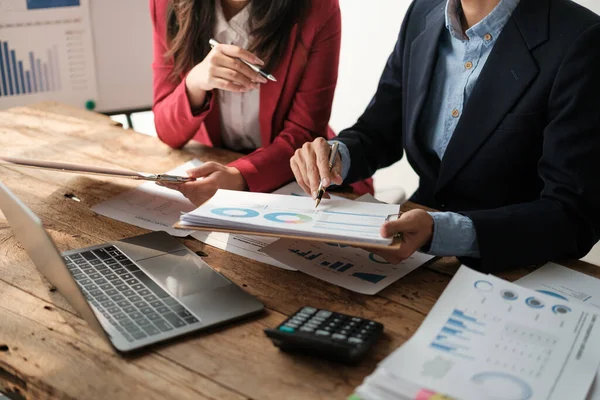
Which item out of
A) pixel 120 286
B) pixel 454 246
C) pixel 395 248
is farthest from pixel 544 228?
pixel 120 286

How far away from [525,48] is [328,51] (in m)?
0.56

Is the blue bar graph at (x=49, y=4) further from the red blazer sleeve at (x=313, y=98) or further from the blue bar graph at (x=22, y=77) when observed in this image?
the red blazer sleeve at (x=313, y=98)

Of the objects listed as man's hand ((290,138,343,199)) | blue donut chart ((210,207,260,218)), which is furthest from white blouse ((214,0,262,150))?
blue donut chart ((210,207,260,218))

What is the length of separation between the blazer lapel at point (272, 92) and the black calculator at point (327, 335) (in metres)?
0.89

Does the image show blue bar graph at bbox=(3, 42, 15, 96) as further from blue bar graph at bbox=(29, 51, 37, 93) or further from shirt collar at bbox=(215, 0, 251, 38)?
shirt collar at bbox=(215, 0, 251, 38)

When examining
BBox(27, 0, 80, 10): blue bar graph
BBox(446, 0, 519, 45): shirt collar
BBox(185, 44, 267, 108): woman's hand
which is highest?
BBox(446, 0, 519, 45): shirt collar

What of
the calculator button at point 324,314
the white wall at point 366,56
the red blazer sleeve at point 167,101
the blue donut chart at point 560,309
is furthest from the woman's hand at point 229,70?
the white wall at point 366,56

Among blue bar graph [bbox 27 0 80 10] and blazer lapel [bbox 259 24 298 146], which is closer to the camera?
blazer lapel [bbox 259 24 298 146]

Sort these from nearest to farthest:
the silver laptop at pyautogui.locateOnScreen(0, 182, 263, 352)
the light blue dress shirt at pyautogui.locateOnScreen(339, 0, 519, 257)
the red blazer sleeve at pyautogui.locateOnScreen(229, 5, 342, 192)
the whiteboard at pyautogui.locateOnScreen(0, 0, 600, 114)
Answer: the silver laptop at pyautogui.locateOnScreen(0, 182, 263, 352) < the light blue dress shirt at pyautogui.locateOnScreen(339, 0, 519, 257) < the red blazer sleeve at pyautogui.locateOnScreen(229, 5, 342, 192) < the whiteboard at pyautogui.locateOnScreen(0, 0, 600, 114)

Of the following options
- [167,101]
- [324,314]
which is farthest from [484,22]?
[167,101]

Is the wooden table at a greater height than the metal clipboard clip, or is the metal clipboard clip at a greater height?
the metal clipboard clip

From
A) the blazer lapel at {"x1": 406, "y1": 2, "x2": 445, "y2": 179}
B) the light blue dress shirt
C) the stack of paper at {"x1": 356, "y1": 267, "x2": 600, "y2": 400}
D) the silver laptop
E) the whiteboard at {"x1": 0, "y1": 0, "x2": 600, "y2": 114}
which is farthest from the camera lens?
the whiteboard at {"x1": 0, "y1": 0, "x2": 600, "y2": 114}

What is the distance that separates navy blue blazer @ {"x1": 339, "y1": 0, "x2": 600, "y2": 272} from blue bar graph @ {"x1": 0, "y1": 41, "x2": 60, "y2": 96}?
1218mm

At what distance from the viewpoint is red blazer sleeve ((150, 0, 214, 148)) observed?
1.76 metres
